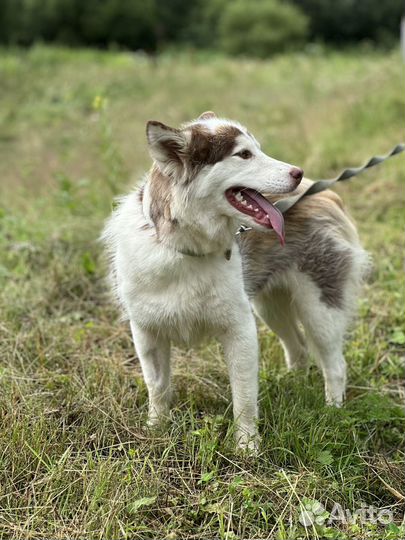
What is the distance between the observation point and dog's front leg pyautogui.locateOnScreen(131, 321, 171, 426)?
3203mm

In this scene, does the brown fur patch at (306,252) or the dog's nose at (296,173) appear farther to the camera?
the brown fur patch at (306,252)

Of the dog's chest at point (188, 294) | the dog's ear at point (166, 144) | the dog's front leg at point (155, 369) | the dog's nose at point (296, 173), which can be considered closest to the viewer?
the dog's ear at point (166, 144)

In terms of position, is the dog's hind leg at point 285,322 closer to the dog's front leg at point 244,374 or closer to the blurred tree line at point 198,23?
the dog's front leg at point 244,374

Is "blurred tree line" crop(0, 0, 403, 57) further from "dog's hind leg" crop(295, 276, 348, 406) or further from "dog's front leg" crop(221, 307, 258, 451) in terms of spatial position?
"dog's front leg" crop(221, 307, 258, 451)

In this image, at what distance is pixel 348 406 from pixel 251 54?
27.3 metres

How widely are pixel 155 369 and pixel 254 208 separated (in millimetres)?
1004

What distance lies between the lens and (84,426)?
3.07 meters

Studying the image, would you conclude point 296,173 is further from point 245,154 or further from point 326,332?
point 326,332

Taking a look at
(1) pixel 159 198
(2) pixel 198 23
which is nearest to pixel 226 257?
(1) pixel 159 198

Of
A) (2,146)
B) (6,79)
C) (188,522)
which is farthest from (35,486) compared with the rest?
(6,79)

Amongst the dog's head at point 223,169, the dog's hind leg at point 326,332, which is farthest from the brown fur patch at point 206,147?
the dog's hind leg at point 326,332

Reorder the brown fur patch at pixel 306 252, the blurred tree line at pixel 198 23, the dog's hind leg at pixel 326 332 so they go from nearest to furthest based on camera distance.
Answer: the brown fur patch at pixel 306 252 < the dog's hind leg at pixel 326 332 < the blurred tree line at pixel 198 23

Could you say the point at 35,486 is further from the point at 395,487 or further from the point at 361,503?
the point at 395,487

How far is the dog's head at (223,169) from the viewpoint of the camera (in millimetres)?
2719
